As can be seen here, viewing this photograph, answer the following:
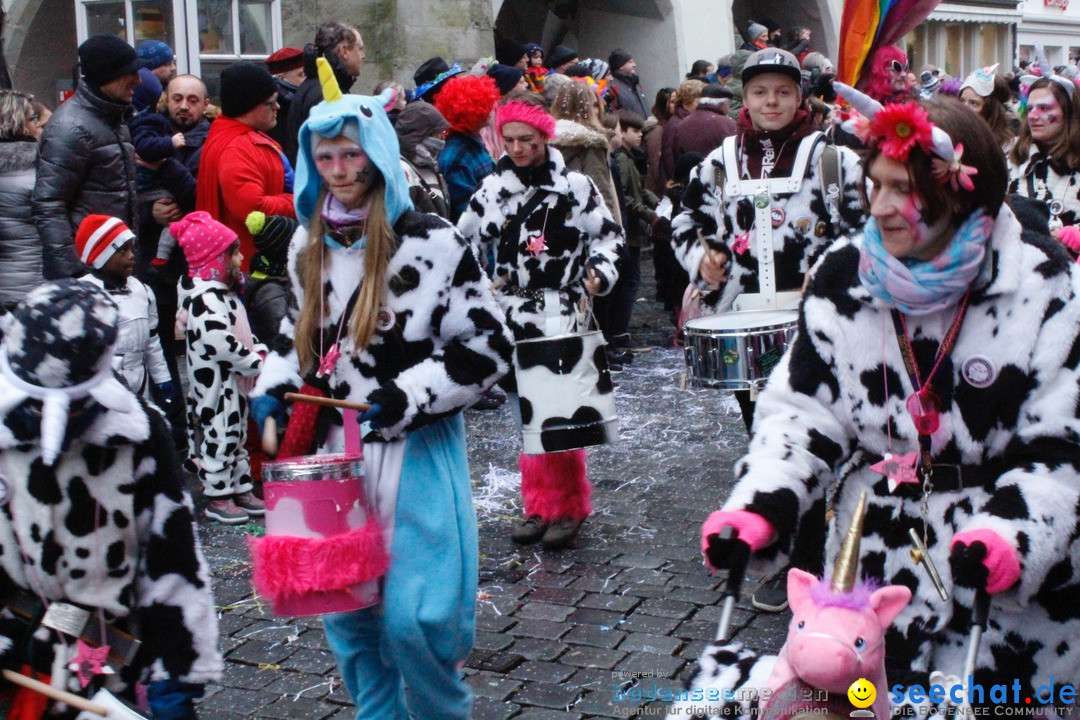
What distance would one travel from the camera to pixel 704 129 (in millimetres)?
12211

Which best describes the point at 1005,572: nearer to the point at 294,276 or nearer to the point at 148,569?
the point at 148,569

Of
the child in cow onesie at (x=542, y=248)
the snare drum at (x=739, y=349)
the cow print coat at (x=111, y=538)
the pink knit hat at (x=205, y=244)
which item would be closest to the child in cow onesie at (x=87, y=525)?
the cow print coat at (x=111, y=538)

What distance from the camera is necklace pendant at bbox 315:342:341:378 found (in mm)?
3992

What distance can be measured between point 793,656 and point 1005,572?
555 mm

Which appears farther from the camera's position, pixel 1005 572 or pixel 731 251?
pixel 731 251

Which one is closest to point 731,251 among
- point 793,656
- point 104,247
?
point 104,247

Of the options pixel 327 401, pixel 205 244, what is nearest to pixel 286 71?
pixel 205 244

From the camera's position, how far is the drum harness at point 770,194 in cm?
571

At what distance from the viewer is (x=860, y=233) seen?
332cm

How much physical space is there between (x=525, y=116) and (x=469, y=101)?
240 centimetres

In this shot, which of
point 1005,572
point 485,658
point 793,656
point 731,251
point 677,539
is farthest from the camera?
point 677,539

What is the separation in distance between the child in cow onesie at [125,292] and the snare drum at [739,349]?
2827 mm

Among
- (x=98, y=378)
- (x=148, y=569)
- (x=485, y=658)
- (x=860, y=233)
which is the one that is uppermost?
(x=860, y=233)

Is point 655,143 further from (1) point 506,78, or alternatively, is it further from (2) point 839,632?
(2) point 839,632
